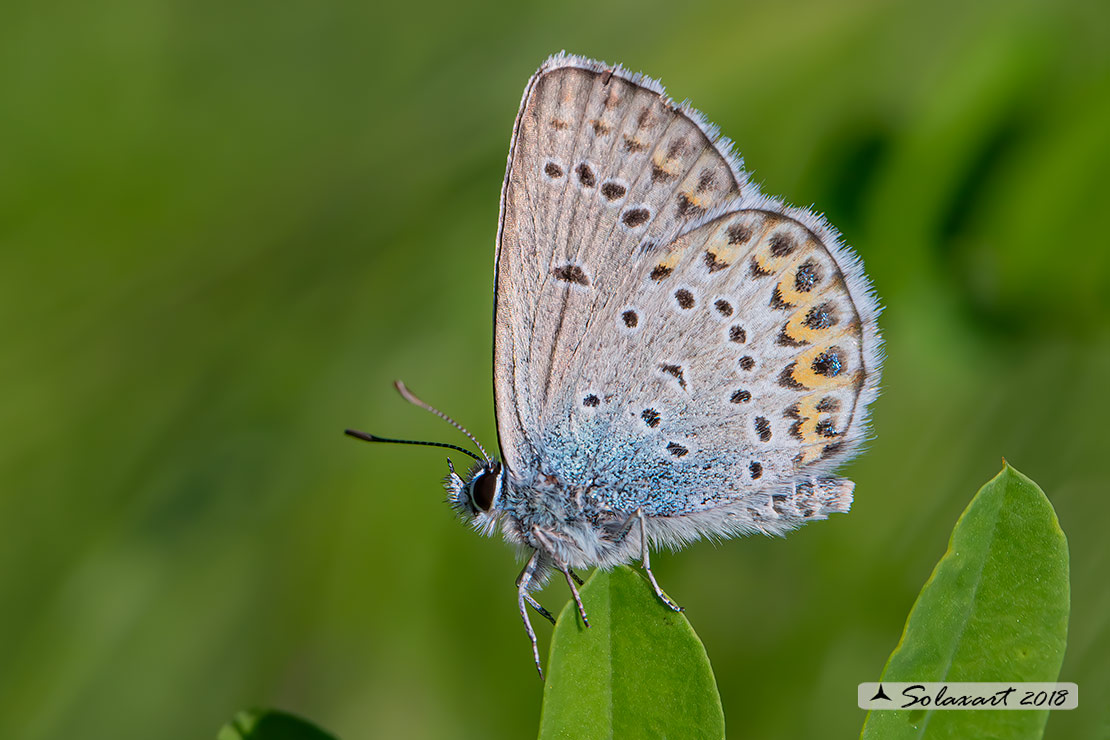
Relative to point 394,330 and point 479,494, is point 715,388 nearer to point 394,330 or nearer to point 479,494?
point 479,494

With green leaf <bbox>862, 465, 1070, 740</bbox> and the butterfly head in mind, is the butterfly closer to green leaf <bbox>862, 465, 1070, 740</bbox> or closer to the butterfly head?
the butterfly head

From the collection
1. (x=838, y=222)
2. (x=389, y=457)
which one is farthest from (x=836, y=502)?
(x=389, y=457)

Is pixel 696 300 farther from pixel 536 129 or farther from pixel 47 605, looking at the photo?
pixel 47 605

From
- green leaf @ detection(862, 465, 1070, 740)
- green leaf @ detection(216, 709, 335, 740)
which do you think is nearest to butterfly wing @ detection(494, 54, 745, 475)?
green leaf @ detection(216, 709, 335, 740)

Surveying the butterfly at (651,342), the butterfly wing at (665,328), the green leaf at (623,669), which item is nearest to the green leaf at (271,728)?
the green leaf at (623,669)

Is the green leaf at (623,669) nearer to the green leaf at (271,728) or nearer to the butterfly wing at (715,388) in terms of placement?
the green leaf at (271,728)

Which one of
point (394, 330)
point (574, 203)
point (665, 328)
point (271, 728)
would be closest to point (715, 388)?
point (665, 328)
